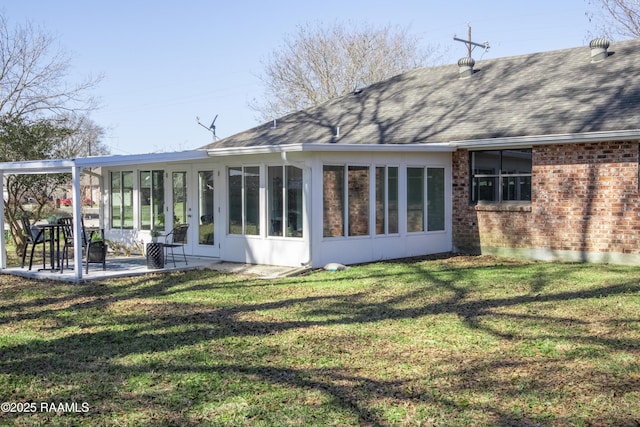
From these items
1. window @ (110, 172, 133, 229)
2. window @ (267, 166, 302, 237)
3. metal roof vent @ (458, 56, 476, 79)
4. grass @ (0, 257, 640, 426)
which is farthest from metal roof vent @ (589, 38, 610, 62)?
window @ (110, 172, 133, 229)

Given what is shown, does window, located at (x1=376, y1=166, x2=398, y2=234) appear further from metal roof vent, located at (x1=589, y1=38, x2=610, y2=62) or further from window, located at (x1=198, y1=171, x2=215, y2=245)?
metal roof vent, located at (x1=589, y1=38, x2=610, y2=62)

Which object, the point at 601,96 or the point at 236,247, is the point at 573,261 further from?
the point at 236,247

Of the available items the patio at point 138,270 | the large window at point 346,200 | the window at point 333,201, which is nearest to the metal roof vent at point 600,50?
the large window at point 346,200

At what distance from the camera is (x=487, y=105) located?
1542 cm

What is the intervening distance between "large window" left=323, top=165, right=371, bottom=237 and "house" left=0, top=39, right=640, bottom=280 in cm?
3

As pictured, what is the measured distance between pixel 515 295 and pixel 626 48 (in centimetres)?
934

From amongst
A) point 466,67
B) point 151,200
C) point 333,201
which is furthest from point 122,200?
point 466,67

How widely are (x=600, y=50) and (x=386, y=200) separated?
6669mm

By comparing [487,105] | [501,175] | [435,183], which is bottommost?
[435,183]

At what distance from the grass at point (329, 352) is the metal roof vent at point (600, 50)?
6929 mm

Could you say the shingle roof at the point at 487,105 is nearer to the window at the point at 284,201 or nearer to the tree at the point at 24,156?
the window at the point at 284,201

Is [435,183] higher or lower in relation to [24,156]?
lower

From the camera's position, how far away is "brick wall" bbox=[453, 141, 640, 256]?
12188mm

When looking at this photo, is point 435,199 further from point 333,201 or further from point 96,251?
point 96,251
